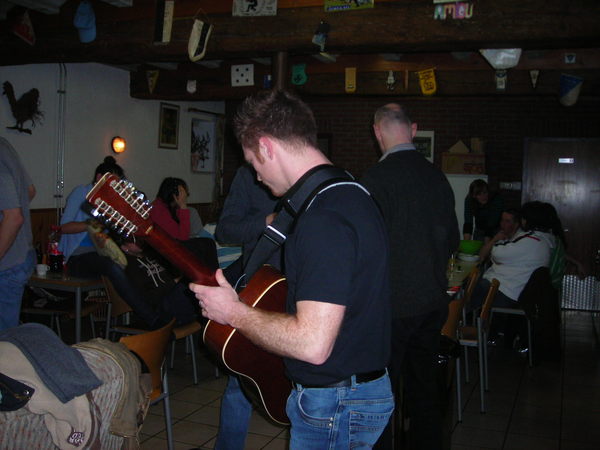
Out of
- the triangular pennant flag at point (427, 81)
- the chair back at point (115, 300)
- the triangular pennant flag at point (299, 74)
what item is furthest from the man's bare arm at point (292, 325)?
the triangular pennant flag at point (427, 81)

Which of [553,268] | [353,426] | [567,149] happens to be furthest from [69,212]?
[567,149]

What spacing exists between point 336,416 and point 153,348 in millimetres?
1261

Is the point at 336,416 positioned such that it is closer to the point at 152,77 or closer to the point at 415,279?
the point at 415,279

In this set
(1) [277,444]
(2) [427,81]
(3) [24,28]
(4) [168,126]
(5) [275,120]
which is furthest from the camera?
(4) [168,126]

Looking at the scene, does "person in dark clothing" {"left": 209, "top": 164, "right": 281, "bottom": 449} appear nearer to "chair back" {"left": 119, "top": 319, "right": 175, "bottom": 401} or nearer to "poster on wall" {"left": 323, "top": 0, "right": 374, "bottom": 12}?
"chair back" {"left": 119, "top": 319, "right": 175, "bottom": 401}

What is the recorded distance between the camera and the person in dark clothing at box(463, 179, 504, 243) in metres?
8.22

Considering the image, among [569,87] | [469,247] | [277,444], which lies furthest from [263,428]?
[569,87]

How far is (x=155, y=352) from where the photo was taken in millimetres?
2586

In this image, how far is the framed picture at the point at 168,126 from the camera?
925cm

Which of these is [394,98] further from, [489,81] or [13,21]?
[13,21]

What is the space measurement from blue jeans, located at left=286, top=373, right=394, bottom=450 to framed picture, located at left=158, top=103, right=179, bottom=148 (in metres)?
8.15

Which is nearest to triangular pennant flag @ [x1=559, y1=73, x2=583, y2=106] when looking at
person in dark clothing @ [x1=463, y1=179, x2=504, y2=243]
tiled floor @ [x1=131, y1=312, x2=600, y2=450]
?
person in dark clothing @ [x1=463, y1=179, x2=504, y2=243]

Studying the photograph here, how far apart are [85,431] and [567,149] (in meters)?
8.38

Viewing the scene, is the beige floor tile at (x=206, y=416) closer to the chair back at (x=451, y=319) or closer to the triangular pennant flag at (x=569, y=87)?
the chair back at (x=451, y=319)
